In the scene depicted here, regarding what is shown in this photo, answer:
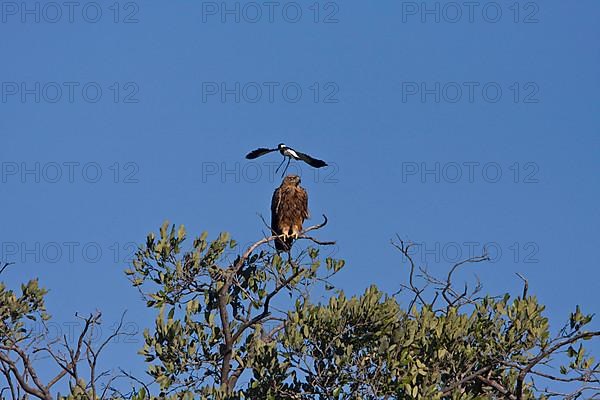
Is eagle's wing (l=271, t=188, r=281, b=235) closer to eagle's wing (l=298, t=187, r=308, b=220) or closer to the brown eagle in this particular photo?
the brown eagle

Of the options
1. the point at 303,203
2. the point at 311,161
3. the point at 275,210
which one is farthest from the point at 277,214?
the point at 311,161

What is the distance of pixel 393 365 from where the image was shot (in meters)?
9.72

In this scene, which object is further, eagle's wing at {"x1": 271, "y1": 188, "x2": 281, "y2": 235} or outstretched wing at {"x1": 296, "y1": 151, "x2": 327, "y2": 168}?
eagle's wing at {"x1": 271, "y1": 188, "x2": 281, "y2": 235}

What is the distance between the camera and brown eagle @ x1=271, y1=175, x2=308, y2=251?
13.9 metres

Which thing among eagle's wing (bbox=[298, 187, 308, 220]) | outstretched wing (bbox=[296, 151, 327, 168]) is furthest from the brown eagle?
outstretched wing (bbox=[296, 151, 327, 168])

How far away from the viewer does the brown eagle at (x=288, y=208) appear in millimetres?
13883

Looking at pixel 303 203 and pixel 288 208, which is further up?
pixel 303 203

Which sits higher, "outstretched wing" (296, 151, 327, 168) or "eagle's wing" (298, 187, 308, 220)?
"eagle's wing" (298, 187, 308, 220)

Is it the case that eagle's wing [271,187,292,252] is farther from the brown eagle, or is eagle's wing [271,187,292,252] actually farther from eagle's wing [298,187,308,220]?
eagle's wing [298,187,308,220]

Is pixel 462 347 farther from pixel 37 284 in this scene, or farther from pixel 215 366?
pixel 37 284

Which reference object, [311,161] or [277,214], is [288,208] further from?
[311,161]

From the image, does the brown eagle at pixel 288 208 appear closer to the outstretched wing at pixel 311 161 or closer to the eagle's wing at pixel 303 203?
the eagle's wing at pixel 303 203

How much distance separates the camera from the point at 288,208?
14.0 metres

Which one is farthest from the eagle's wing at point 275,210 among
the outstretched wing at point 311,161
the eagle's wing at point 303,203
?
the outstretched wing at point 311,161
